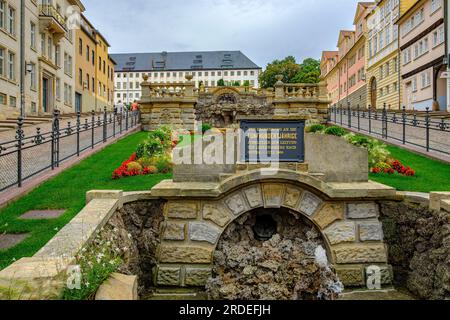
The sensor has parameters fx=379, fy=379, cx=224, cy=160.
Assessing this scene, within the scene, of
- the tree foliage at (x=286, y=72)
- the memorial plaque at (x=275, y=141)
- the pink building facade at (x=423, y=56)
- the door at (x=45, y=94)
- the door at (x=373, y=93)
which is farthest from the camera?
the tree foliage at (x=286, y=72)

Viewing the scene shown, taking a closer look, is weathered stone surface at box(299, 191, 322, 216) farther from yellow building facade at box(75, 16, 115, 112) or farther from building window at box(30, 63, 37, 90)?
yellow building facade at box(75, 16, 115, 112)

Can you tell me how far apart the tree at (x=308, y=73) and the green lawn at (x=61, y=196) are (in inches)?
2261

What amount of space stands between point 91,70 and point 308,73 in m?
37.1

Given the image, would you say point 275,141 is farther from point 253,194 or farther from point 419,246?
point 419,246

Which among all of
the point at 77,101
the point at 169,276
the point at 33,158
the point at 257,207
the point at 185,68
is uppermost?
the point at 185,68

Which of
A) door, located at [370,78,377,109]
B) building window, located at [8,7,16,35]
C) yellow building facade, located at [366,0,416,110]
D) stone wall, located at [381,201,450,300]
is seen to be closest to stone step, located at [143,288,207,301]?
stone wall, located at [381,201,450,300]

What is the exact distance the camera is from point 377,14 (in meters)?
47.5

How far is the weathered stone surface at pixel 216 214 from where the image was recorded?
695 cm

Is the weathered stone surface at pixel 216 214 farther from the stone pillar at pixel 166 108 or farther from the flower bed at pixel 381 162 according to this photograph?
the stone pillar at pixel 166 108

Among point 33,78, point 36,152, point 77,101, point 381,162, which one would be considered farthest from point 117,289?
→ point 77,101

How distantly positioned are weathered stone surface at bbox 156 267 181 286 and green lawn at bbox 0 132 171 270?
189 cm

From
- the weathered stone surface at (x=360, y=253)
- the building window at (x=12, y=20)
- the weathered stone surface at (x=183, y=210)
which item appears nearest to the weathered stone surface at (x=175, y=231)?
the weathered stone surface at (x=183, y=210)

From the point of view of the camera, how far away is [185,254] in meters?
6.86
